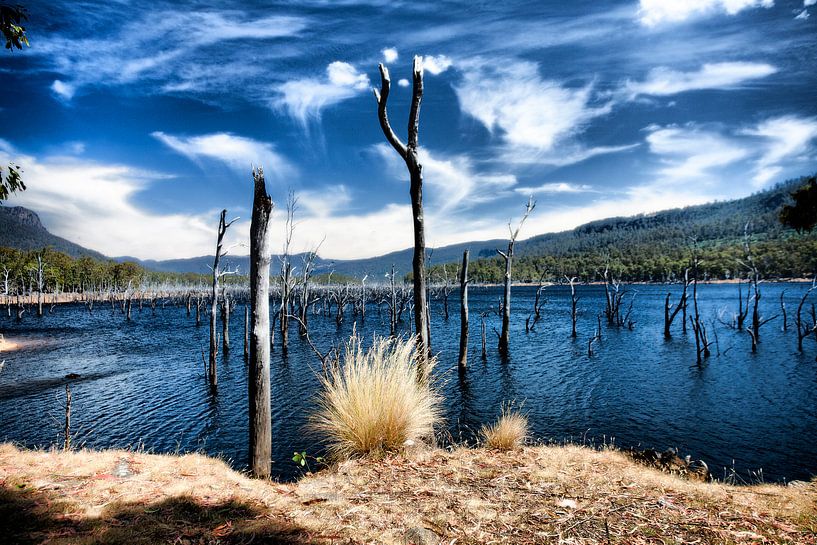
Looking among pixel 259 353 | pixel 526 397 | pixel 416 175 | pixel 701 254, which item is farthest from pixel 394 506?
pixel 701 254

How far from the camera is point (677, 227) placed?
197 meters

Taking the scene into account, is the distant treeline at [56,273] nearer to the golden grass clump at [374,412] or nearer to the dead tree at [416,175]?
the dead tree at [416,175]

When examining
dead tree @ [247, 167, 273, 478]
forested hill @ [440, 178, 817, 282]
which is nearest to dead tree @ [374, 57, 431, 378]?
dead tree @ [247, 167, 273, 478]

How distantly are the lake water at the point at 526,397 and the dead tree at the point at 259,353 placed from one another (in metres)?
1.18

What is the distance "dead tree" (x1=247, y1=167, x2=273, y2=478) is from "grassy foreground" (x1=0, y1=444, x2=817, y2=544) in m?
0.54

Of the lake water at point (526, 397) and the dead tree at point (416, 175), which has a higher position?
the dead tree at point (416, 175)

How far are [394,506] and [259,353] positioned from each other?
2.95 meters

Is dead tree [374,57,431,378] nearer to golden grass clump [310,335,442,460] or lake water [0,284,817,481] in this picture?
golden grass clump [310,335,442,460]

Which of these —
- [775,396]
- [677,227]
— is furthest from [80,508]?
[677,227]

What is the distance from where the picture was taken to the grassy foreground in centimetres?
314

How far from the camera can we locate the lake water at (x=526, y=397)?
11797 mm

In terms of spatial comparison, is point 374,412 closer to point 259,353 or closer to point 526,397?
point 259,353

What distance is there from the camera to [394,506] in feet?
12.5

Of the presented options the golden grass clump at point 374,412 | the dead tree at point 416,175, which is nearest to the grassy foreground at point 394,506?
the golden grass clump at point 374,412
